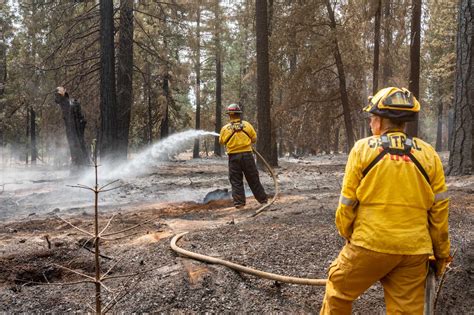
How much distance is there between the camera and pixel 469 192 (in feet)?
25.7

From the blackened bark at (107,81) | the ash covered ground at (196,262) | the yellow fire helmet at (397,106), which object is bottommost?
the ash covered ground at (196,262)

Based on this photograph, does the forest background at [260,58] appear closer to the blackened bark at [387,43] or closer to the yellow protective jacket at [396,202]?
the blackened bark at [387,43]

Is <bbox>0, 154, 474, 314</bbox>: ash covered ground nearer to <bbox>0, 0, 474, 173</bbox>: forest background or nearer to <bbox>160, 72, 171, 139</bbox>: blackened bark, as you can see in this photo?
<bbox>0, 0, 474, 173</bbox>: forest background

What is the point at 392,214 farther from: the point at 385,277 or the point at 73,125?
the point at 73,125

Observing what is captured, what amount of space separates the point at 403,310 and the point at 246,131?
19.4 ft

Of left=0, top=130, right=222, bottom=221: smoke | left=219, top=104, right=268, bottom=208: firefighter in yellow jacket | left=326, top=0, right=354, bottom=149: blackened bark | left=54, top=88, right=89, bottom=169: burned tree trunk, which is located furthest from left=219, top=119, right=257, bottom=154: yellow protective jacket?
left=326, top=0, right=354, bottom=149: blackened bark

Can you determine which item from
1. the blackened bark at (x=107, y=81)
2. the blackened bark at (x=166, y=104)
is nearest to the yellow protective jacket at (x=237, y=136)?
the blackened bark at (x=107, y=81)

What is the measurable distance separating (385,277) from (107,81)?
12.7 m

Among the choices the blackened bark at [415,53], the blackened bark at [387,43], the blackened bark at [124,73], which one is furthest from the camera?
the blackened bark at [387,43]

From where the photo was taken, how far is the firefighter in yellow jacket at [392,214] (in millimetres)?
2805

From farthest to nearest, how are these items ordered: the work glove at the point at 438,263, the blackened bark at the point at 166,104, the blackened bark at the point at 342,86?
the blackened bark at the point at 166,104
the blackened bark at the point at 342,86
the work glove at the point at 438,263

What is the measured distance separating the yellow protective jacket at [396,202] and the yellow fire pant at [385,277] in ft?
0.23

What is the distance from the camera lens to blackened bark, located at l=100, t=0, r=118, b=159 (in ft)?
45.2

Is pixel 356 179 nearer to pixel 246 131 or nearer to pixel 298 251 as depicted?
pixel 298 251
